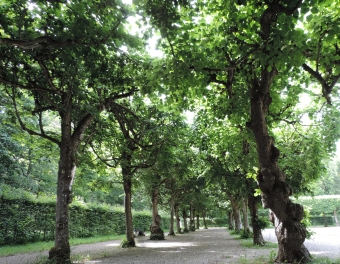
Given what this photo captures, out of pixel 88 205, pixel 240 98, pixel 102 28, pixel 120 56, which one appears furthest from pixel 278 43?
pixel 88 205

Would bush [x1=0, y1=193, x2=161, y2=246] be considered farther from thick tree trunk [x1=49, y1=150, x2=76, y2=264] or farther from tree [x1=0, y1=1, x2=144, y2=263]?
thick tree trunk [x1=49, y1=150, x2=76, y2=264]

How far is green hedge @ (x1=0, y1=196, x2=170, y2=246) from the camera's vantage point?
15867 mm

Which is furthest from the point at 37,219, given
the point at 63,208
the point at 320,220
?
the point at 320,220

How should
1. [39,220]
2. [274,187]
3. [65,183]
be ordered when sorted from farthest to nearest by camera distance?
[39,220]
[65,183]
[274,187]

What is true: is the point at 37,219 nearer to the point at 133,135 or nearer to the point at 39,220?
the point at 39,220

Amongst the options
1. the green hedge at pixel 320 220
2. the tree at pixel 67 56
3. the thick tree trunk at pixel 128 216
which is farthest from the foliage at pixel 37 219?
the green hedge at pixel 320 220

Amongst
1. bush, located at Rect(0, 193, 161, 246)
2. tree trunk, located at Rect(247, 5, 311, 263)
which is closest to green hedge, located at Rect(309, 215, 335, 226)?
bush, located at Rect(0, 193, 161, 246)

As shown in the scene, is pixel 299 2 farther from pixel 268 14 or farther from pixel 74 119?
pixel 74 119

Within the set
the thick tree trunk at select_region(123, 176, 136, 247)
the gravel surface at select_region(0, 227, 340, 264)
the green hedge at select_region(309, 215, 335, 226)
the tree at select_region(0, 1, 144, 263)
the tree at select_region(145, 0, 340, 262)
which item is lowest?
the green hedge at select_region(309, 215, 335, 226)

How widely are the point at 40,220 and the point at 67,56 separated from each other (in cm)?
1555

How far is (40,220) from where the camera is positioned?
1823 centimetres

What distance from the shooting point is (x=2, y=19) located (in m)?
6.28

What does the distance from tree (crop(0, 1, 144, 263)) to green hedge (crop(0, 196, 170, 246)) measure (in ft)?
29.1

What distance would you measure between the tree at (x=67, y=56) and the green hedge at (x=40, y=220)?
8.87 meters
